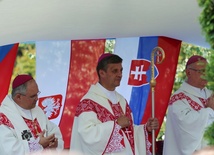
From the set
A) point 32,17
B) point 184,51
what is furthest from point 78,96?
point 184,51

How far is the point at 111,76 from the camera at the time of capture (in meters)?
7.63

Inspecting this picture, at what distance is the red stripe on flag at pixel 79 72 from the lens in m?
8.96

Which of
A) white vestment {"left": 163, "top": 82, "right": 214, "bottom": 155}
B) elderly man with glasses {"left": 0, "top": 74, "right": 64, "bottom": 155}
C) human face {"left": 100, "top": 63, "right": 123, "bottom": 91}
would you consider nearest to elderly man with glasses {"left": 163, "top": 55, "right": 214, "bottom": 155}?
white vestment {"left": 163, "top": 82, "right": 214, "bottom": 155}

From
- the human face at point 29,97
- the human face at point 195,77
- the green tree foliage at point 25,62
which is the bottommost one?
the green tree foliage at point 25,62

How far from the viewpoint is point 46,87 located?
892 centimetres

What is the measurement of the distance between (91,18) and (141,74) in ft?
6.34

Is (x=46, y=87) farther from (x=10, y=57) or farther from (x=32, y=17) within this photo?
(x=32, y=17)

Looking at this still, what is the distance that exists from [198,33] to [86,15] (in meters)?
1.81

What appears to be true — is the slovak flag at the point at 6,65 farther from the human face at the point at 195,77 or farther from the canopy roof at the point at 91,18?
the human face at the point at 195,77

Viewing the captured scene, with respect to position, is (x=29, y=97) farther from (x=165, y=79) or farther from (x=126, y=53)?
(x=165, y=79)

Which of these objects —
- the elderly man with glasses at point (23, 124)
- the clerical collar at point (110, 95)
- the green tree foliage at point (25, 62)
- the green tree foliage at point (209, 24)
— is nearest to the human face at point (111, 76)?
the clerical collar at point (110, 95)

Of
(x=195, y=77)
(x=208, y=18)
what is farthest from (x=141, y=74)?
(x=208, y=18)

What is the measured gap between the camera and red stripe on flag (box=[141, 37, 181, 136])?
9.12 metres

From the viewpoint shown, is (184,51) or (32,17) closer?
(32,17)
